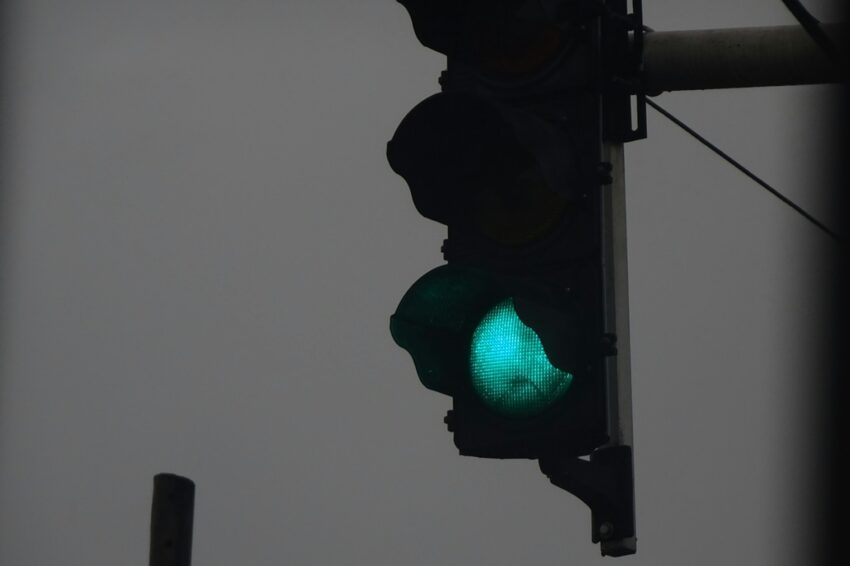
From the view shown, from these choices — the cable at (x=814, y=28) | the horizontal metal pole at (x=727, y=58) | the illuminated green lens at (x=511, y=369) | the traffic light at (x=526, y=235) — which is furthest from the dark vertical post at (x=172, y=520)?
the cable at (x=814, y=28)

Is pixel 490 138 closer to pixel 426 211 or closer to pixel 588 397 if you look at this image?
pixel 426 211

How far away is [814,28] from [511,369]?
1.15 metres

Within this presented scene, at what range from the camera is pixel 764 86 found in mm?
3545

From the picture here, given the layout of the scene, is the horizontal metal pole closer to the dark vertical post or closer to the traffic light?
the traffic light

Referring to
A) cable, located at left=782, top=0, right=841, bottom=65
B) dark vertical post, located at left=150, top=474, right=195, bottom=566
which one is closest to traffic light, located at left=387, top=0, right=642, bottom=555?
cable, located at left=782, top=0, right=841, bottom=65

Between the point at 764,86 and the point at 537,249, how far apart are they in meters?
0.80

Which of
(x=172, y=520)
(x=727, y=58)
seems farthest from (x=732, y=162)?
(x=172, y=520)

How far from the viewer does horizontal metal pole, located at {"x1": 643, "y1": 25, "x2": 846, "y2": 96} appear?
3488mm

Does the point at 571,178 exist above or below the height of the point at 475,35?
below

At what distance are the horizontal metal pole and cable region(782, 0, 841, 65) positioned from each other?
121mm

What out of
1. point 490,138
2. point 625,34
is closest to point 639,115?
point 625,34

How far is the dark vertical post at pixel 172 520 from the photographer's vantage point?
143 inches

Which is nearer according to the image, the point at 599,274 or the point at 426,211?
the point at 599,274

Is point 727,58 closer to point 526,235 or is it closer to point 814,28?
point 814,28
